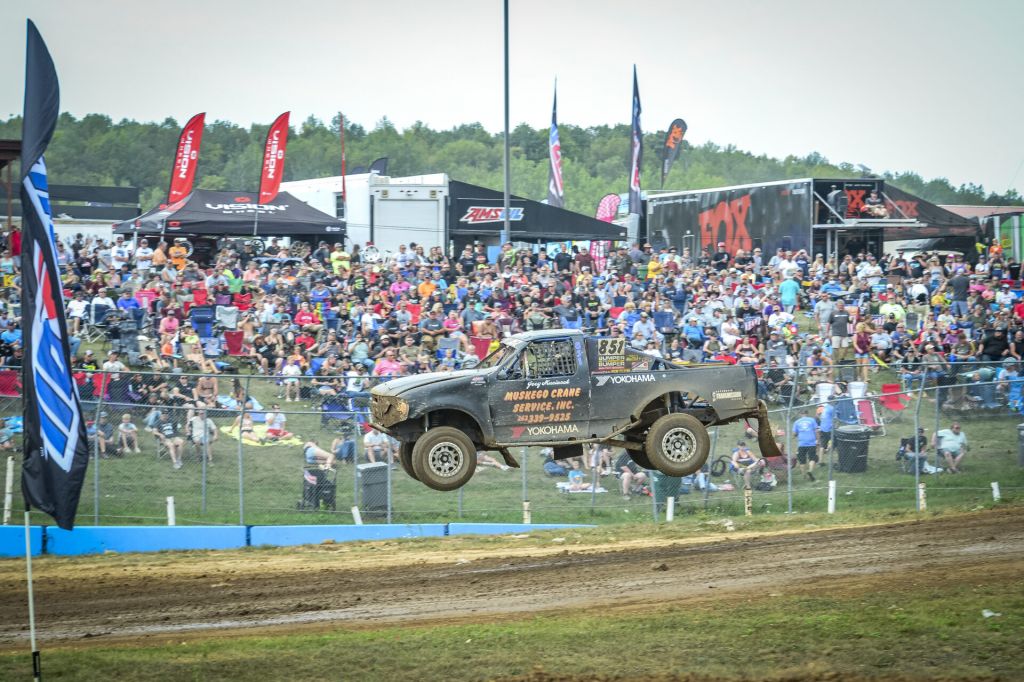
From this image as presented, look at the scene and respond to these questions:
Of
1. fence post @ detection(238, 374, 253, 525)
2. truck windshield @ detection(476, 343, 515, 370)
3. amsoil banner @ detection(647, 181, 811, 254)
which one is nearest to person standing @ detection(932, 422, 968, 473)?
truck windshield @ detection(476, 343, 515, 370)

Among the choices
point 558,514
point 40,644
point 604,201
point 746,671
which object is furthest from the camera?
point 604,201

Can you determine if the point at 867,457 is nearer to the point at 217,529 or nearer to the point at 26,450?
the point at 217,529

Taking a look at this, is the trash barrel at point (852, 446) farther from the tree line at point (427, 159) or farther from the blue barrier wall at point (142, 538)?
the tree line at point (427, 159)

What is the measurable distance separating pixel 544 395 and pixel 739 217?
79.2ft

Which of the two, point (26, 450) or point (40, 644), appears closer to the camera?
point (26, 450)

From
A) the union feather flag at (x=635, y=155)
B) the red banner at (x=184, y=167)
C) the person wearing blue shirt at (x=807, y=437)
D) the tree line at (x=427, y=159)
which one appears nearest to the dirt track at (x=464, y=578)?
the person wearing blue shirt at (x=807, y=437)

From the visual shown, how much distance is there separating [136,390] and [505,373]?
8.50m

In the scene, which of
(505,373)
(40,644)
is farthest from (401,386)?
(40,644)

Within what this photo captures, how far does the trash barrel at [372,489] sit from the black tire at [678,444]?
6.90 metres

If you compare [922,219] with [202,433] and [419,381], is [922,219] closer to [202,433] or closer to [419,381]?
[202,433]

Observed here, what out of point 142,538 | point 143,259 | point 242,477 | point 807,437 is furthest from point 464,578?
point 143,259

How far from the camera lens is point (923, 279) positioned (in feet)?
108

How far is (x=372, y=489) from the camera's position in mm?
21344

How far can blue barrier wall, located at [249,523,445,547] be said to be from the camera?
2072 cm
